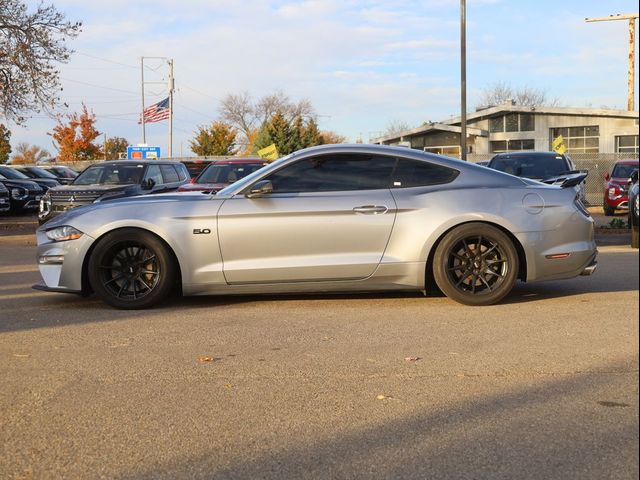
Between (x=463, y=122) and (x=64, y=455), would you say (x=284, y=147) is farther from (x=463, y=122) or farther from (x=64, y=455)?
(x=64, y=455)

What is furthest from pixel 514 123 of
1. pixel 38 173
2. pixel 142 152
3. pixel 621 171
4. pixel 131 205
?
pixel 131 205

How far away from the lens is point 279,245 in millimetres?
7289

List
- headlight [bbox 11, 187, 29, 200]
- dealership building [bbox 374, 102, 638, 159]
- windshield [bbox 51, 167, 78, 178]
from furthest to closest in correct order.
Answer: dealership building [bbox 374, 102, 638, 159] < windshield [bbox 51, 167, 78, 178] < headlight [bbox 11, 187, 29, 200]

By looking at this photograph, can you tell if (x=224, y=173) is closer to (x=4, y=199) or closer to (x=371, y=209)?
(x=371, y=209)

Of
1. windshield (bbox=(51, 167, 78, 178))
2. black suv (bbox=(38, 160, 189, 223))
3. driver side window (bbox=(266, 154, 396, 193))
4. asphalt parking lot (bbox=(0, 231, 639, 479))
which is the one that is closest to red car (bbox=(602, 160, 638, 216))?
black suv (bbox=(38, 160, 189, 223))

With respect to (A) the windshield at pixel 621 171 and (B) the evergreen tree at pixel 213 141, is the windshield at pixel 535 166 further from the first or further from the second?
(B) the evergreen tree at pixel 213 141

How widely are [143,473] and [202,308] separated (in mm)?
4001

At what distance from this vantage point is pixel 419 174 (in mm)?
7609

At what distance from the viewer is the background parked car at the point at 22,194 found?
25.2 m

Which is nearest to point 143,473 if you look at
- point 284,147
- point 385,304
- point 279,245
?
point 279,245

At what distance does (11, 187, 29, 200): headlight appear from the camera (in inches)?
993

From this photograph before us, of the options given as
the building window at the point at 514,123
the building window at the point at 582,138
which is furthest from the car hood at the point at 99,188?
the building window at the point at 514,123

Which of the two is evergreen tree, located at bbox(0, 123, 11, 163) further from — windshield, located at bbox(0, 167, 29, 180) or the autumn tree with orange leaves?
windshield, located at bbox(0, 167, 29, 180)

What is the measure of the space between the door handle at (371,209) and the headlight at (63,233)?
2662 mm
